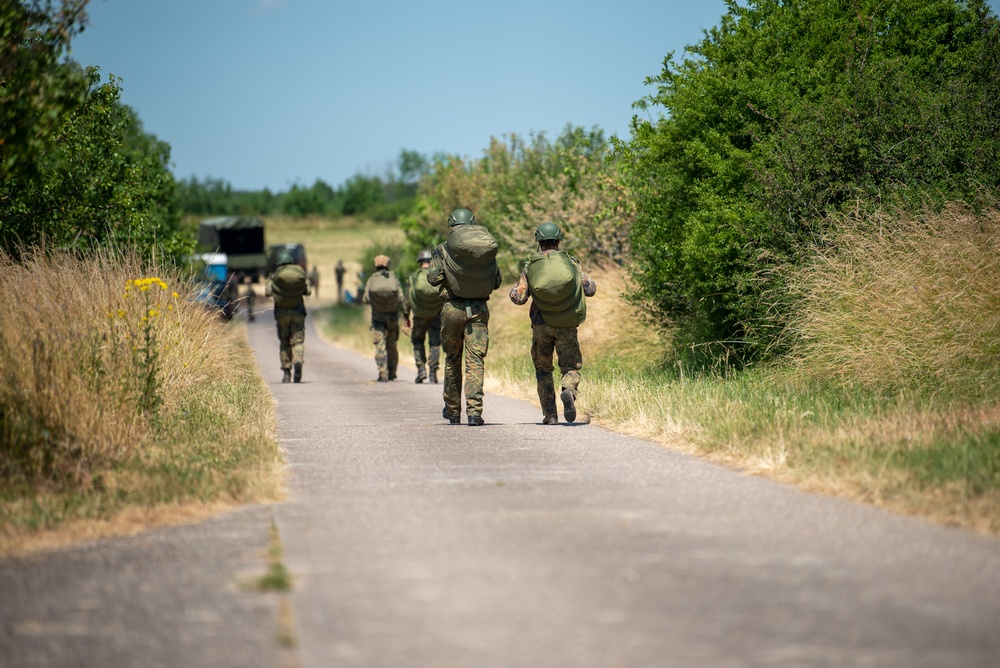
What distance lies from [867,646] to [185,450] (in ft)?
19.9

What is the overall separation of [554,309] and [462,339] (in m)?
1.18

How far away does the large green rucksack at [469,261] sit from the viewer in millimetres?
12414

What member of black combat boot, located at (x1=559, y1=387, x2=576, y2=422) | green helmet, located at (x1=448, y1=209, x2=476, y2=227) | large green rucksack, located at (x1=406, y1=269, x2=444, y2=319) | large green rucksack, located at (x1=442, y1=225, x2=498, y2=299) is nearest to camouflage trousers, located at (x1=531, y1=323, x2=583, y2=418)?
black combat boot, located at (x1=559, y1=387, x2=576, y2=422)

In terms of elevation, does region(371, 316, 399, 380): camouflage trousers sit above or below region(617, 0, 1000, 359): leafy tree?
below

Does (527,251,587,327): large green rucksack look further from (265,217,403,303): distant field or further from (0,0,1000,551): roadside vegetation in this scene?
(265,217,403,303): distant field

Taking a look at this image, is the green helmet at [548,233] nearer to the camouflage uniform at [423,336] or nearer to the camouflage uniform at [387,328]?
the camouflage uniform at [423,336]

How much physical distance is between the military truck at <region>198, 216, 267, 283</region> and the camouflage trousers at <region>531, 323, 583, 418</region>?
5155cm

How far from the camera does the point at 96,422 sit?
354 inches

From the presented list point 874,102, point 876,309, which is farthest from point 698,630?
point 874,102

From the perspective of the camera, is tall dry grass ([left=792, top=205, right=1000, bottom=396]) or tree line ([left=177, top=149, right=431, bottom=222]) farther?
tree line ([left=177, top=149, right=431, bottom=222])

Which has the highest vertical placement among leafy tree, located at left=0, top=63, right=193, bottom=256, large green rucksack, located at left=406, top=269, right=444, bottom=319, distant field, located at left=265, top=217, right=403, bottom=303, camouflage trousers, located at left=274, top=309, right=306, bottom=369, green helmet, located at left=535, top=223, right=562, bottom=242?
distant field, located at left=265, top=217, right=403, bottom=303

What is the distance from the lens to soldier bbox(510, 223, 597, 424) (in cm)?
1216

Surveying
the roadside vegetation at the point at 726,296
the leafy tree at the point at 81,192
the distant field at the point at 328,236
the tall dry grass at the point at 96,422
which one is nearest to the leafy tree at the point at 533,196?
the roadside vegetation at the point at 726,296

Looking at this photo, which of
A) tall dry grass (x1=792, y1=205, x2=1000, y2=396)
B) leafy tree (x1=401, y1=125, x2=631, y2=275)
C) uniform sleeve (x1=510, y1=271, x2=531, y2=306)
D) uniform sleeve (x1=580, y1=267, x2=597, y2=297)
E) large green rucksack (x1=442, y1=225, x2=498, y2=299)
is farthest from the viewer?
leafy tree (x1=401, y1=125, x2=631, y2=275)
